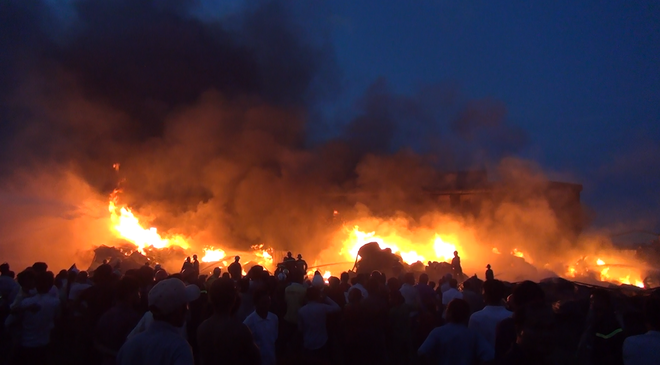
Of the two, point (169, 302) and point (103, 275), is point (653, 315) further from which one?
point (103, 275)

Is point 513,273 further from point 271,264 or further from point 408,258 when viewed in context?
point 271,264

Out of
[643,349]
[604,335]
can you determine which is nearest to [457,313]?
[643,349]

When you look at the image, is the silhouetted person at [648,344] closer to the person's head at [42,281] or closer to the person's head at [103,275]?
the person's head at [103,275]

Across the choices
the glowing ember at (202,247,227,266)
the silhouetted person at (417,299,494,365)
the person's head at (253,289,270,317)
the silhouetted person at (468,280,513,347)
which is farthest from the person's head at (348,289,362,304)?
the glowing ember at (202,247,227,266)

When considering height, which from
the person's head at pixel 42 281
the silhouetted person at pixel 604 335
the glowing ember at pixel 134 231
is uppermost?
the glowing ember at pixel 134 231

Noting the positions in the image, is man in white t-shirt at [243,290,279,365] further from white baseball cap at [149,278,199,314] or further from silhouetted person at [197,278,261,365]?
white baseball cap at [149,278,199,314]

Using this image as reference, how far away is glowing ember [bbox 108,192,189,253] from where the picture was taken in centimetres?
2353

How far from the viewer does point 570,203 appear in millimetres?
29234

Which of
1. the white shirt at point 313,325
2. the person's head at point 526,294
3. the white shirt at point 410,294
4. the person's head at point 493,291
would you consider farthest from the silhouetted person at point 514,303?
the white shirt at point 410,294

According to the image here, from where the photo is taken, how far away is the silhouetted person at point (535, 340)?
122 inches

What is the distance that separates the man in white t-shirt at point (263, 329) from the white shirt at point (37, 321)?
8.40ft

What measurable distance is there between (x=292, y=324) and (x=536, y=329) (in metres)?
4.86

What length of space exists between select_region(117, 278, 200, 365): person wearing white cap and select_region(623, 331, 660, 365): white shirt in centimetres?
333

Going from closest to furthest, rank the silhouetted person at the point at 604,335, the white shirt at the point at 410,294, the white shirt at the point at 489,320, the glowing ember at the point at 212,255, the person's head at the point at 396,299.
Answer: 1. the white shirt at the point at 489,320
2. the silhouetted person at the point at 604,335
3. the person's head at the point at 396,299
4. the white shirt at the point at 410,294
5. the glowing ember at the point at 212,255
